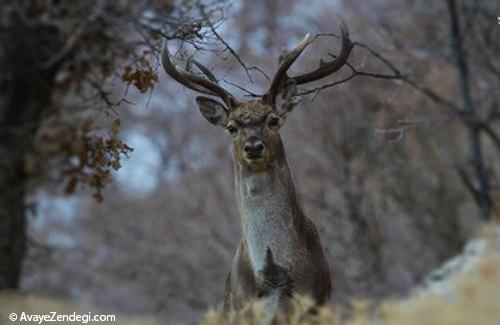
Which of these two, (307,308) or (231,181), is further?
(231,181)

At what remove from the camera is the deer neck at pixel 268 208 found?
29.0 feet

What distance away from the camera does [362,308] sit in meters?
6.46

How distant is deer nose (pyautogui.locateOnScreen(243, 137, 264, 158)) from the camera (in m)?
8.71

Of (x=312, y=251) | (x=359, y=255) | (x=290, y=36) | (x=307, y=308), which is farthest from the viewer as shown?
(x=290, y=36)

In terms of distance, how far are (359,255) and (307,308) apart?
13.1 metres

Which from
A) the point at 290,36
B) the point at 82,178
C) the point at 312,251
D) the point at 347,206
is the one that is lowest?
the point at 312,251

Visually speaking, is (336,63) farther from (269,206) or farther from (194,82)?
(269,206)

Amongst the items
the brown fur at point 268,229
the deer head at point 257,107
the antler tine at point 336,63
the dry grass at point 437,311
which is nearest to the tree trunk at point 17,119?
the deer head at point 257,107

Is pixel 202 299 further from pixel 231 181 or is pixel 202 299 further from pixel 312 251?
pixel 312 251

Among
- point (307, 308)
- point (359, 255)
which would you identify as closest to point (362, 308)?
point (307, 308)

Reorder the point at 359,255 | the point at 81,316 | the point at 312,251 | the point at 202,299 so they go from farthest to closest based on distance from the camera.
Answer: the point at 202,299 < the point at 359,255 < the point at 81,316 < the point at 312,251

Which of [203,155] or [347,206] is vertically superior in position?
[203,155]

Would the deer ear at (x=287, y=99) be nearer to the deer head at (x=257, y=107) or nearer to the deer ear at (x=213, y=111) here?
the deer head at (x=257, y=107)

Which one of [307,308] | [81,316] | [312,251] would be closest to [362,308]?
[307,308]
